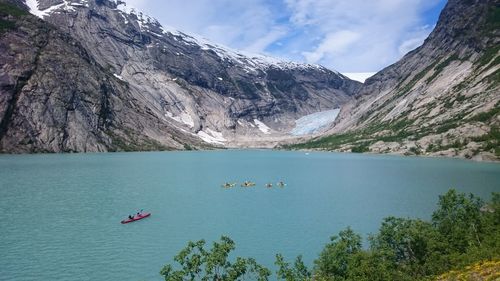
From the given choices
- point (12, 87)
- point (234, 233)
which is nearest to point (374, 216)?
point (234, 233)

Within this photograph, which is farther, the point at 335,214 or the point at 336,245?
the point at 335,214

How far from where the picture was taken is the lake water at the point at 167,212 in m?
44.3

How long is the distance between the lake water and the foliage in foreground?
30.9 feet

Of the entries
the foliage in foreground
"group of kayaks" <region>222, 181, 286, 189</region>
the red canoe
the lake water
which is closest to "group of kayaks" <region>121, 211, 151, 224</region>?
the red canoe

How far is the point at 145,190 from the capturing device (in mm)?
90750

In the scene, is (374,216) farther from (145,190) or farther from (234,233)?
(145,190)

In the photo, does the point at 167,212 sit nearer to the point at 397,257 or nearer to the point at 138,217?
the point at 138,217

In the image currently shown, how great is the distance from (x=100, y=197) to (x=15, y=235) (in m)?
28.4

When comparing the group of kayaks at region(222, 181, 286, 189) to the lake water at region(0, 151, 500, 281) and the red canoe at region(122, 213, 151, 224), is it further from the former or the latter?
the red canoe at region(122, 213, 151, 224)

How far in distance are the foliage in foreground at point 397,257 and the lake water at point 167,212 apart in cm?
940

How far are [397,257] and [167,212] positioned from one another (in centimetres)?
3948

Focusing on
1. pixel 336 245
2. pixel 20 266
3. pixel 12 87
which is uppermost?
pixel 12 87

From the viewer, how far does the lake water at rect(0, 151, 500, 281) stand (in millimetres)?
44312

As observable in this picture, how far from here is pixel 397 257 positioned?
39.0m
